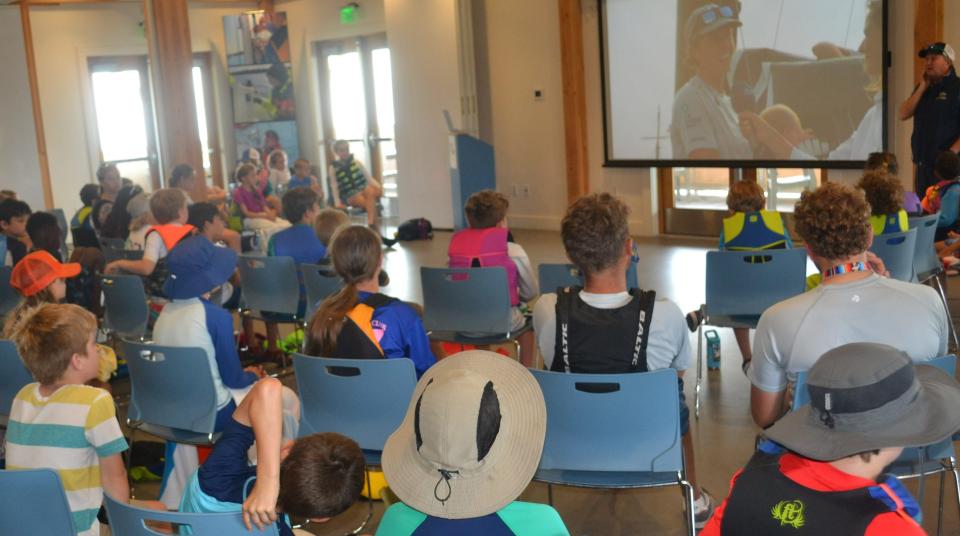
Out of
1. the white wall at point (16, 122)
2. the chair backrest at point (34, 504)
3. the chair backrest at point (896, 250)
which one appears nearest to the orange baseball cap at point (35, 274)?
the chair backrest at point (34, 504)

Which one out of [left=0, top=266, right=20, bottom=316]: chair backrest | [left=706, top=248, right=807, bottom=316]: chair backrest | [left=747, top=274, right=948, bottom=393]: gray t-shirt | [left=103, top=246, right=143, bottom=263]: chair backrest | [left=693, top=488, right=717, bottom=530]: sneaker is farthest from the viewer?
[left=103, top=246, right=143, bottom=263]: chair backrest

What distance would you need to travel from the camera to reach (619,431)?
2.98 m

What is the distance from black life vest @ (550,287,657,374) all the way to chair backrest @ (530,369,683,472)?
16cm

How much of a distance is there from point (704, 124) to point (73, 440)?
8.31 metres

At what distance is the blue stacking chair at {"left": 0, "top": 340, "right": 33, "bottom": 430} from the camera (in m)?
3.99

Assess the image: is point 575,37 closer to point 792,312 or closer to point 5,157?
point 5,157

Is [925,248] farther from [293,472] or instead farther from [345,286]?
[293,472]

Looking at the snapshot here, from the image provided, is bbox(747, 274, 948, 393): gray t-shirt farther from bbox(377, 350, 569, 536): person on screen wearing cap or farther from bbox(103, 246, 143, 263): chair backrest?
bbox(103, 246, 143, 263): chair backrest

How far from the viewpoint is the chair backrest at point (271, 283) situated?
561 cm

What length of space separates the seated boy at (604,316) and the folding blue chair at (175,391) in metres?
1.31

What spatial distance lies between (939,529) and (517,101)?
9133 mm

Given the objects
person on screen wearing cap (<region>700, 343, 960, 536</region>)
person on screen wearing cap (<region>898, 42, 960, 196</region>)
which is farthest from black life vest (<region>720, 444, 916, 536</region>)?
person on screen wearing cap (<region>898, 42, 960, 196</region>)

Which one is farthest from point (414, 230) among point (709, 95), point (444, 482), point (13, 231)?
point (444, 482)

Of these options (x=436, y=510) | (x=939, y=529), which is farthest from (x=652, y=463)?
(x=436, y=510)
